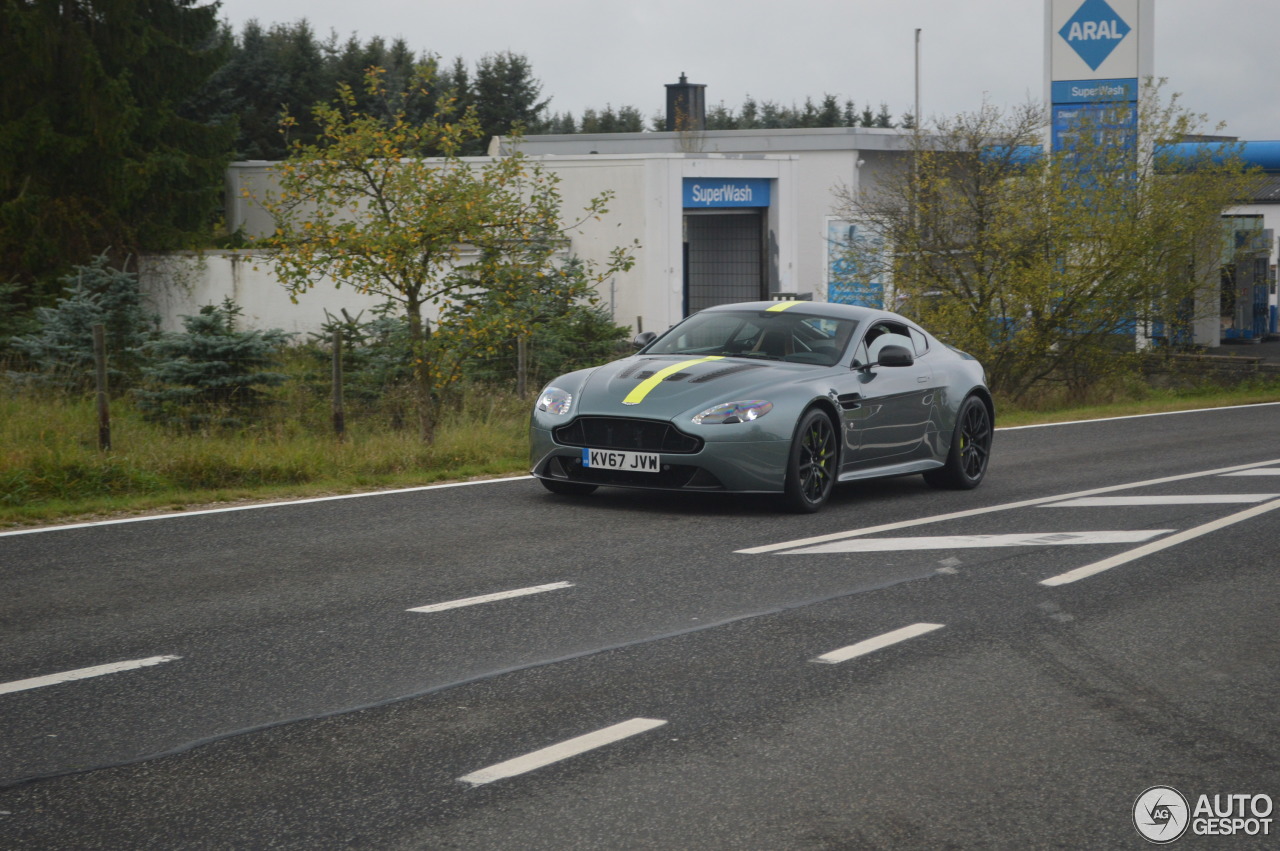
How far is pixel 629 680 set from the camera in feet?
17.9

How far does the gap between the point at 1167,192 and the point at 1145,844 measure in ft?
71.2

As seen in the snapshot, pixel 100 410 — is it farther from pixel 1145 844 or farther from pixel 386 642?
pixel 1145 844

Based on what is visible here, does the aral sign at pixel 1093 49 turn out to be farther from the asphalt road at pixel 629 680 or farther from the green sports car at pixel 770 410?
the asphalt road at pixel 629 680

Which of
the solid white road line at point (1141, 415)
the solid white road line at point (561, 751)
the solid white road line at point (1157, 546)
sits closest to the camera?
the solid white road line at point (561, 751)

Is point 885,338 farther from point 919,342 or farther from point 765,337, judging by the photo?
point 765,337

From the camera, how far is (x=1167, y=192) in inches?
934

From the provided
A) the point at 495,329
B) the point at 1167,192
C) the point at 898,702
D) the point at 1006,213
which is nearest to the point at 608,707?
the point at 898,702

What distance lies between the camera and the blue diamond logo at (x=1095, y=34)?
32625mm

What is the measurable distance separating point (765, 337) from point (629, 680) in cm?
574

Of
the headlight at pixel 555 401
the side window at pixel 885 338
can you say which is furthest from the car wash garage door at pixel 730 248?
the headlight at pixel 555 401

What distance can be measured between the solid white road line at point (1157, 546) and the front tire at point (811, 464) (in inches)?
86.6

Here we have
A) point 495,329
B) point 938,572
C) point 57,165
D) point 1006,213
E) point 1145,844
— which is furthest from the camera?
point 57,165

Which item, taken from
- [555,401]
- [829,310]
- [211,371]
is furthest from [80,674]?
[211,371]

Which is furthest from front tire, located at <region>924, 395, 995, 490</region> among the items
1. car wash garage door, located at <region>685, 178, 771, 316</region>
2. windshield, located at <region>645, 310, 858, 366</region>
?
car wash garage door, located at <region>685, 178, 771, 316</region>
